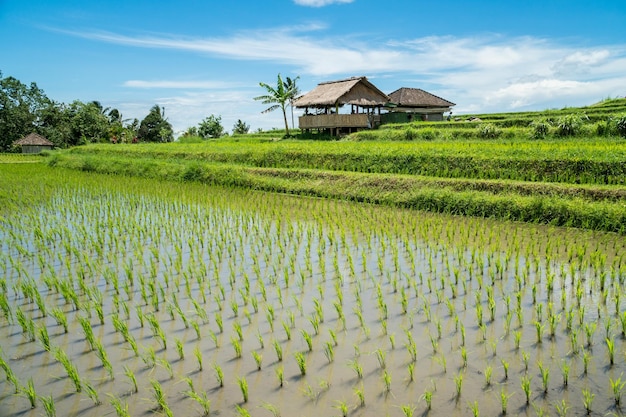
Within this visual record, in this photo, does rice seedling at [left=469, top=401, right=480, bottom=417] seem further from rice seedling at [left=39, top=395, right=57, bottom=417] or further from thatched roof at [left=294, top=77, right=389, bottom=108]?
thatched roof at [left=294, top=77, right=389, bottom=108]

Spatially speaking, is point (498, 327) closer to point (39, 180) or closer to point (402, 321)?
point (402, 321)

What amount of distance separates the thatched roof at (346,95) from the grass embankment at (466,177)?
749 centimetres

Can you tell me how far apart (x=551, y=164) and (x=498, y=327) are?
6477 mm

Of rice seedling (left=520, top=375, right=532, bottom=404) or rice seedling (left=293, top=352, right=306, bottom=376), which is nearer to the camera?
rice seedling (left=520, top=375, right=532, bottom=404)

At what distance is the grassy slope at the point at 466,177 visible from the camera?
791 cm

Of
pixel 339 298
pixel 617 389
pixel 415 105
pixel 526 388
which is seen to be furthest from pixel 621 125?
pixel 415 105

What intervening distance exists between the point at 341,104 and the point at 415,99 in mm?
6092

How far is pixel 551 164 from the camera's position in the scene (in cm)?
959

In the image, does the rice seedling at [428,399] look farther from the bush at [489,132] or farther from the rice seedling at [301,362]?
the bush at [489,132]

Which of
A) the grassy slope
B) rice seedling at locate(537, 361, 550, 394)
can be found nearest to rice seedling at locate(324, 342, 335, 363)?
rice seedling at locate(537, 361, 550, 394)

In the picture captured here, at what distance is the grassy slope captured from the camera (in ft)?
26.0

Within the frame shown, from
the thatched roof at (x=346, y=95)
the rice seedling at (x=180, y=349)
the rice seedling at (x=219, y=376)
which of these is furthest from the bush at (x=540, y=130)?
the rice seedling at (x=219, y=376)

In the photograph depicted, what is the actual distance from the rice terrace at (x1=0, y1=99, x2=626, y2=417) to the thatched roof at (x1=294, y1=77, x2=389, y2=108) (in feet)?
38.4

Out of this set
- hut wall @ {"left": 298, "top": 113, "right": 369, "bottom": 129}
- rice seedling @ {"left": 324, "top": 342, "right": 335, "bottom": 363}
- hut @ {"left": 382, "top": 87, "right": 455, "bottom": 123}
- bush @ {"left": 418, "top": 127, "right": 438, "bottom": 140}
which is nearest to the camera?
rice seedling @ {"left": 324, "top": 342, "right": 335, "bottom": 363}
